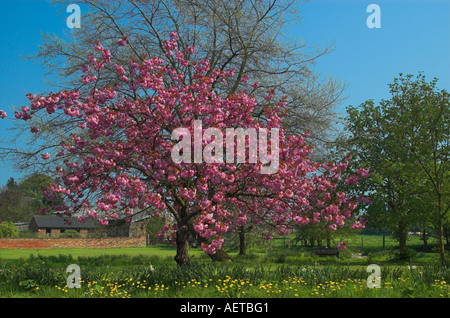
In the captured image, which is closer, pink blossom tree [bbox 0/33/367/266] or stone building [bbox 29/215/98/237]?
pink blossom tree [bbox 0/33/367/266]

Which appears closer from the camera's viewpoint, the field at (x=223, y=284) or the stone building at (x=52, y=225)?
the field at (x=223, y=284)

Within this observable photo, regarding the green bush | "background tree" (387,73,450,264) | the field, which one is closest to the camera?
the field

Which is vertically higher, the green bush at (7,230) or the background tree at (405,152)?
the background tree at (405,152)

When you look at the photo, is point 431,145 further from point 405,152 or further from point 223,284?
point 223,284

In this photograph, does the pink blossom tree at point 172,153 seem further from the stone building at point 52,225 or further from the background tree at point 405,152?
the stone building at point 52,225

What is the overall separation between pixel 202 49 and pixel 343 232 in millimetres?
21335

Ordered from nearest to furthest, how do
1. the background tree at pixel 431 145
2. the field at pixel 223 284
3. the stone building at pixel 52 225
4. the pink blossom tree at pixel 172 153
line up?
the field at pixel 223 284 → the pink blossom tree at pixel 172 153 → the background tree at pixel 431 145 → the stone building at pixel 52 225

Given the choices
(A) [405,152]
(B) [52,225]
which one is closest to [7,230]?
(B) [52,225]

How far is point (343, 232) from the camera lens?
32.5 metres

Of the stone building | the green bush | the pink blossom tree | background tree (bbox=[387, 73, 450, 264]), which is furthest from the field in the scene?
the stone building

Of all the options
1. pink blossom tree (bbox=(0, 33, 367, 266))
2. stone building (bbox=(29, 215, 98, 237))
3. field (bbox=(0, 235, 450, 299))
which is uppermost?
pink blossom tree (bbox=(0, 33, 367, 266))

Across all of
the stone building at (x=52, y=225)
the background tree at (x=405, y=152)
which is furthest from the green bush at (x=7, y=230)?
the background tree at (x=405, y=152)

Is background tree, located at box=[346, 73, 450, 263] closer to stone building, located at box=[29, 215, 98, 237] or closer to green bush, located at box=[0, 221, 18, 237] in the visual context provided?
green bush, located at box=[0, 221, 18, 237]
